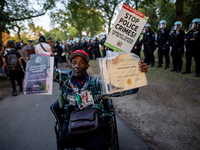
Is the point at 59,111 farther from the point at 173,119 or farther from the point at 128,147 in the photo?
the point at 173,119

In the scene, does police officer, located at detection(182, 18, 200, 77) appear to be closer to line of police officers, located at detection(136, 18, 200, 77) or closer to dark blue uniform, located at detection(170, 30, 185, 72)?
line of police officers, located at detection(136, 18, 200, 77)

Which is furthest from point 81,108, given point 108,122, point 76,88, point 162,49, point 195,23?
point 162,49

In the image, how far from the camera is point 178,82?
483cm

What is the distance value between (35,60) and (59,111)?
0.84 m

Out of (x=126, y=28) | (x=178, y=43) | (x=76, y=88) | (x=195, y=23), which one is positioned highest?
(x=195, y=23)

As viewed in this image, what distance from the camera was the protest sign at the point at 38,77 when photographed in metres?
1.37

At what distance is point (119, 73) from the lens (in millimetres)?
1300

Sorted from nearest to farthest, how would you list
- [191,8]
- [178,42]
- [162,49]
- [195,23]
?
[195,23]
[178,42]
[162,49]
[191,8]

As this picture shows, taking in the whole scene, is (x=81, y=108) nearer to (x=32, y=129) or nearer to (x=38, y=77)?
(x=38, y=77)

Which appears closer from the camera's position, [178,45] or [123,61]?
[123,61]

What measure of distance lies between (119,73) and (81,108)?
33.8 inches

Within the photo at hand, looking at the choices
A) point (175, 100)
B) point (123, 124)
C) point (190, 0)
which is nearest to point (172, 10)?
point (190, 0)

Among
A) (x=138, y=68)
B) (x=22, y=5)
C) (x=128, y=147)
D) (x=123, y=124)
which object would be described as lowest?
(x=128, y=147)

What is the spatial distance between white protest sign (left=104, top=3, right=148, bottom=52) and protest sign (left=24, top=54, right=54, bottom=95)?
83cm
